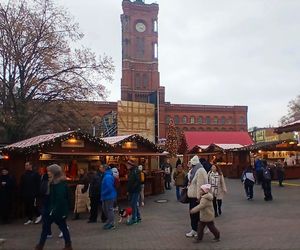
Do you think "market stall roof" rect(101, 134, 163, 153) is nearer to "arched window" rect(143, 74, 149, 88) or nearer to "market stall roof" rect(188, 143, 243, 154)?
"market stall roof" rect(188, 143, 243, 154)

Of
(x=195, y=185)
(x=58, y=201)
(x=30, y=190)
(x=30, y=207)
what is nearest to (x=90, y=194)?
(x=30, y=190)

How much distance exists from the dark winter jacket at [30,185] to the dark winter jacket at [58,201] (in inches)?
202

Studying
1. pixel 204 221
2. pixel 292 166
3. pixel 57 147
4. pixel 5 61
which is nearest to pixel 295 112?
pixel 292 166

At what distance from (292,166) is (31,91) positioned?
19.4 m

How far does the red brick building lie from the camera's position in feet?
291

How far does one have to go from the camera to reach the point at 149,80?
302 ft

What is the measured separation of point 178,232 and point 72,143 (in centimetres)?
809

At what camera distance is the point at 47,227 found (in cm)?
804

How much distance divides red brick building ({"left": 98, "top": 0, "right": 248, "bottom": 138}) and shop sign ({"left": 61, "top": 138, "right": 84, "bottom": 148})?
219 feet

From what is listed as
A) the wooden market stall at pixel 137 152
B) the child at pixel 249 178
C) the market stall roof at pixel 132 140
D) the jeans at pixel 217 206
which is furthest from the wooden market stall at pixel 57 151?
the jeans at pixel 217 206

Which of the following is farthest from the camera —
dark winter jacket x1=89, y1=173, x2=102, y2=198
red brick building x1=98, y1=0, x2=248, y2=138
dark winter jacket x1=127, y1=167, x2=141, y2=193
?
red brick building x1=98, y1=0, x2=248, y2=138

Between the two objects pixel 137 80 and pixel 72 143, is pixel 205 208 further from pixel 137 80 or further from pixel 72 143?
pixel 137 80

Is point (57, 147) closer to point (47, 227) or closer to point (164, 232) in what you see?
point (164, 232)

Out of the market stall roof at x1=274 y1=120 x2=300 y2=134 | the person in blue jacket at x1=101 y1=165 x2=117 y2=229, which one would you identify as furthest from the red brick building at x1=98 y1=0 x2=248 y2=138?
the person in blue jacket at x1=101 y1=165 x2=117 y2=229
